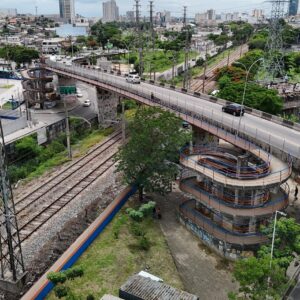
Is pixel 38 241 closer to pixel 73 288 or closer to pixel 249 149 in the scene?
pixel 73 288

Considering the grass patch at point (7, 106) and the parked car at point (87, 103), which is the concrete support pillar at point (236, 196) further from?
the grass patch at point (7, 106)

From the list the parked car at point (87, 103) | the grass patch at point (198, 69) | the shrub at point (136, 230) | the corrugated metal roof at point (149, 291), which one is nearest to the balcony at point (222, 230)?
the shrub at point (136, 230)

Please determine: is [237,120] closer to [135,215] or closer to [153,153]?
[153,153]

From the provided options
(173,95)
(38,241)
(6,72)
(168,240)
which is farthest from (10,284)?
(6,72)

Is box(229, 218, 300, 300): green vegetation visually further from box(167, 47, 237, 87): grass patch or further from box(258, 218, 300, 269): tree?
box(167, 47, 237, 87): grass patch

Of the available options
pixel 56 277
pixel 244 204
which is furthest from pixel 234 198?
pixel 56 277

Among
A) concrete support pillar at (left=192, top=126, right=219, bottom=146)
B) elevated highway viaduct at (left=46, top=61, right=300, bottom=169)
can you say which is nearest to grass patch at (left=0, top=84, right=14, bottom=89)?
elevated highway viaduct at (left=46, top=61, right=300, bottom=169)
